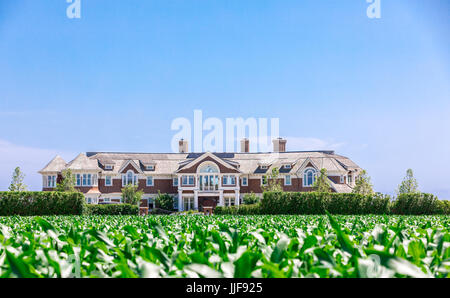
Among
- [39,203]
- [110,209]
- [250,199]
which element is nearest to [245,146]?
[250,199]

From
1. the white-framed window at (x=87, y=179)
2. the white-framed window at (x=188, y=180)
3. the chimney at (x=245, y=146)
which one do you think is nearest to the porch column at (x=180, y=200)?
the white-framed window at (x=188, y=180)

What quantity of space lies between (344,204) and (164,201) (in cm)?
2799

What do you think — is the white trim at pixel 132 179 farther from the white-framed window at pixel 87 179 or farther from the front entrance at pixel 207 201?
the front entrance at pixel 207 201

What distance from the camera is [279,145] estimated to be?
6388 centimetres

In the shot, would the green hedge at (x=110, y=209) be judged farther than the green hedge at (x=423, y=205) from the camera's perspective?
Yes

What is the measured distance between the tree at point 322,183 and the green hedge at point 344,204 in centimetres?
1632

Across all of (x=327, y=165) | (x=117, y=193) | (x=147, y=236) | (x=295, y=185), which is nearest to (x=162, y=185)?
(x=117, y=193)

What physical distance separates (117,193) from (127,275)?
56736mm

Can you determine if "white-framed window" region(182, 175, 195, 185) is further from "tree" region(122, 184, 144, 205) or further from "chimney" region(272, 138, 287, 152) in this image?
"chimney" region(272, 138, 287, 152)

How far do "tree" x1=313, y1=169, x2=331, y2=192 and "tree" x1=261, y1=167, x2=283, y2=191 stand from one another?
454cm

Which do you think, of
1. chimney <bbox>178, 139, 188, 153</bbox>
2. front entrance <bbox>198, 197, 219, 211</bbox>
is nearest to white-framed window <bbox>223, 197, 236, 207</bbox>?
front entrance <bbox>198, 197, 219, 211</bbox>

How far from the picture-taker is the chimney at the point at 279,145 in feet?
209

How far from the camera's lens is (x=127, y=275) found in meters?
2.07
